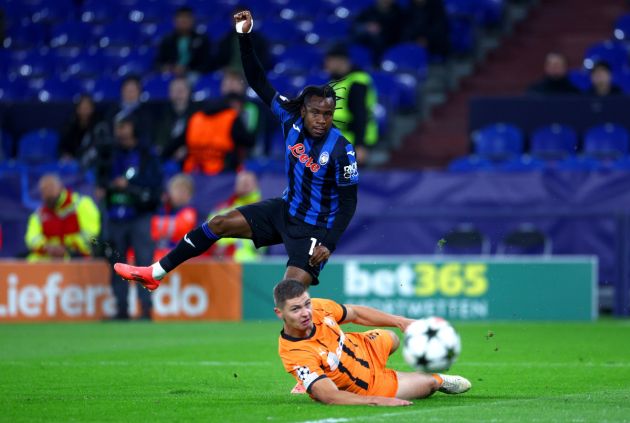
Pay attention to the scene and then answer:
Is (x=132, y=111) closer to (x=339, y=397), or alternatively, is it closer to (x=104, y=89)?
(x=104, y=89)

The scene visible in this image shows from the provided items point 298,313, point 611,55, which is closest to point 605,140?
point 611,55

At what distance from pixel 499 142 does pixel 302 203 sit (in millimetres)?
7443

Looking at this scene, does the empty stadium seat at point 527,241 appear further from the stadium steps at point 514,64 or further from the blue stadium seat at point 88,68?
the blue stadium seat at point 88,68

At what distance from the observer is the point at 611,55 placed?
18172mm

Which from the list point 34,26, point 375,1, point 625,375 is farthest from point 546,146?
point 34,26

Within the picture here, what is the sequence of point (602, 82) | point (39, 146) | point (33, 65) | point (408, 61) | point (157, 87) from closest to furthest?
point (602, 82) < point (408, 61) < point (39, 146) < point (157, 87) < point (33, 65)

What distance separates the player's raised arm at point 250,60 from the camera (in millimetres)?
9531

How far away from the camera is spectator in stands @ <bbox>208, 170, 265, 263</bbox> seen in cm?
1556

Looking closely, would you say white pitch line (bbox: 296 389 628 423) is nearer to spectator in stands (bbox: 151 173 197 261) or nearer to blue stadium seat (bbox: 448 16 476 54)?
spectator in stands (bbox: 151 173 197 261)

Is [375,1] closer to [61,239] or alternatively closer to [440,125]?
[440,125]

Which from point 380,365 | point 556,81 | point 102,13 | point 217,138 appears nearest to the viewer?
point 380,365

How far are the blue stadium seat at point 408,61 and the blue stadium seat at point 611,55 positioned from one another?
7.69 feet

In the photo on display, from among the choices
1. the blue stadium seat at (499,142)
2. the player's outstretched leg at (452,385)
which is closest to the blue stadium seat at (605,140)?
the blue stadium seat at (499,142)

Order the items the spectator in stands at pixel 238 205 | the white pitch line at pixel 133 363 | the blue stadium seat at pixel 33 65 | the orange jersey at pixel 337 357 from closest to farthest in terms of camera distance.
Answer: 1. the orange jersey at pixel 337 357
2. the white pitch line at pixel 133 363
3. the spectator in stands at pixel 238 205
4. the blue stadium seat at pixel 33 65
